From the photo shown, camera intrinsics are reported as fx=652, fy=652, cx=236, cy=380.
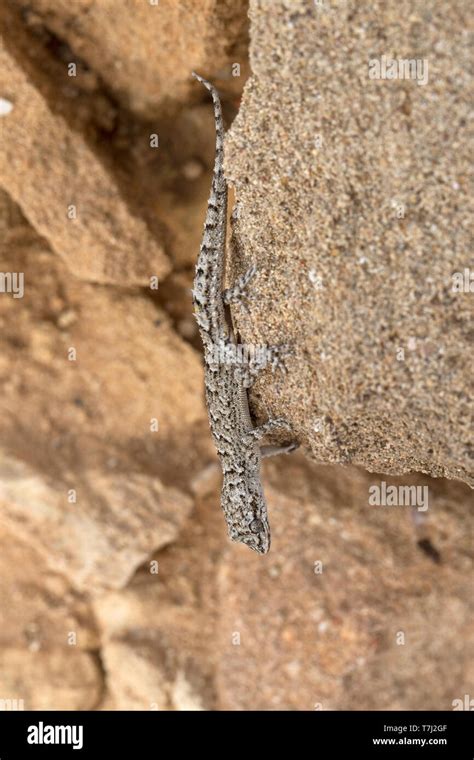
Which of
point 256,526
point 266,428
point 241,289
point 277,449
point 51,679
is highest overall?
point 241,289

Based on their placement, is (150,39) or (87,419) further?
(87,419)

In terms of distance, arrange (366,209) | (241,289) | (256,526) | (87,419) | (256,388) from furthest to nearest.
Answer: (87,419) → (256,526) → (256,388) → (241,289) → (366,209)

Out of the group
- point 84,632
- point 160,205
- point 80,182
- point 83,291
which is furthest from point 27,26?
point 84,632

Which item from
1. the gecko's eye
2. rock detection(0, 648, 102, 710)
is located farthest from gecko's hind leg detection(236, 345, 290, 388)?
rock detection(0, 648, 102, 710)

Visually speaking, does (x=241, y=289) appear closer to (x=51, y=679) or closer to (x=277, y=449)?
(x=277, y=449)

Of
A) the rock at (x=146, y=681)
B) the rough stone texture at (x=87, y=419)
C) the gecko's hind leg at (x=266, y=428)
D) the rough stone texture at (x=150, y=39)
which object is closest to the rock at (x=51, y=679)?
the rock at (x=146, y=681)

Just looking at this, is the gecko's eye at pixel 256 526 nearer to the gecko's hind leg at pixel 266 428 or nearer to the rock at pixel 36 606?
the gecko's hind leg at pixel 266 428

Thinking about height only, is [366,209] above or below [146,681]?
above

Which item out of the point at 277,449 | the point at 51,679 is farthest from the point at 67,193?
the point at 51,679
